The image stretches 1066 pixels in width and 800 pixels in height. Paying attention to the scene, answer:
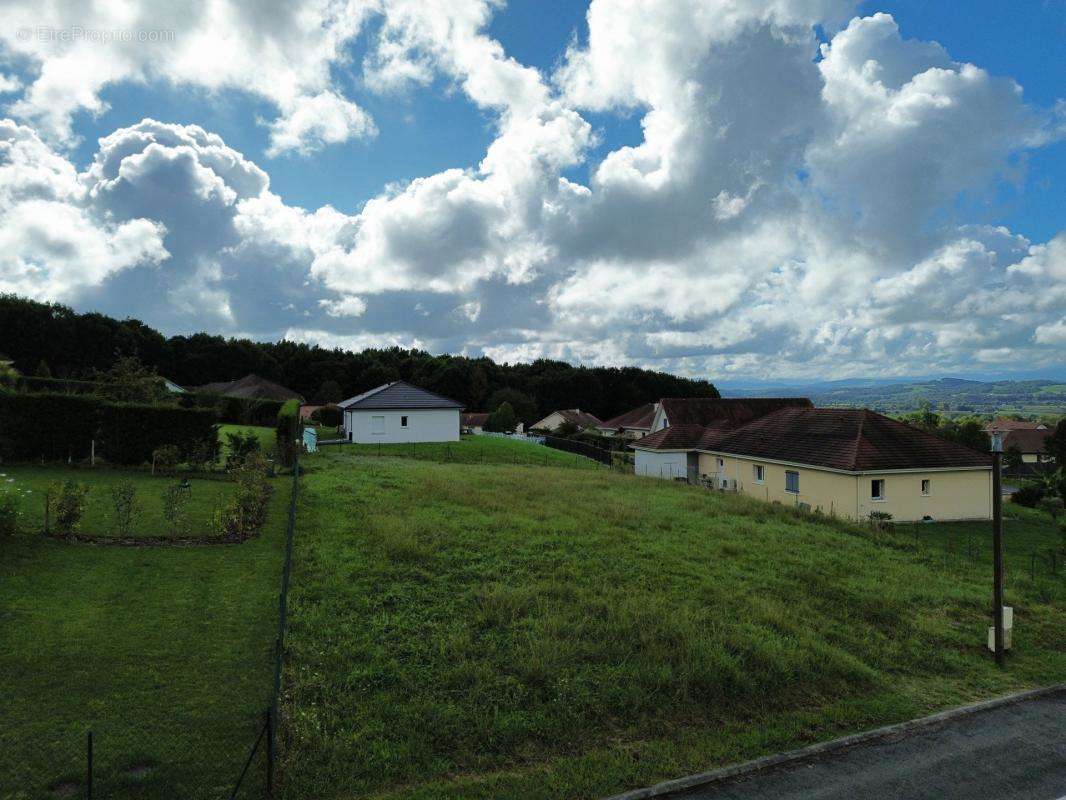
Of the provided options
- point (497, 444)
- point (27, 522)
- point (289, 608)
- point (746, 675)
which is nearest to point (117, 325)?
point (497, 444)

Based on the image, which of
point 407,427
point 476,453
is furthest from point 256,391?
point 476,453

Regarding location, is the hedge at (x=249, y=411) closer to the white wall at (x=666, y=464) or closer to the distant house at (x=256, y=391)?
the distant house at (x=256, y=391)

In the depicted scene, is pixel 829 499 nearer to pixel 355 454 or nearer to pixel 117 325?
pixel 355 454

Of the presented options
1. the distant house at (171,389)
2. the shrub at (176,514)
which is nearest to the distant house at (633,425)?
the distant house at (171,389)

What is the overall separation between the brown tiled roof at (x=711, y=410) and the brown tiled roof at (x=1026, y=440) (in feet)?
193

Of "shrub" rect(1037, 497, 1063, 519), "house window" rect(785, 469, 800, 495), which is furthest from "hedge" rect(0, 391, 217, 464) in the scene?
"shrub" rect(1037, 497, 1063, 519)

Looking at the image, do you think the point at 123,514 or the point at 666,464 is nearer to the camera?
the point at 123,514

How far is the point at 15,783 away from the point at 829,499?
31358 mm

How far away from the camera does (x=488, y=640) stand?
34.0 ft

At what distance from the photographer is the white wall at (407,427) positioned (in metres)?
44.7

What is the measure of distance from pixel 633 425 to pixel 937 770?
74.1 metres

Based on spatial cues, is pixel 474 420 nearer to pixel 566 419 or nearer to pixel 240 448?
pixel 566 419

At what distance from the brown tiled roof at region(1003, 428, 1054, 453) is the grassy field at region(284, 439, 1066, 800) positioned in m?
88.2

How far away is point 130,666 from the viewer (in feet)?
27.7
